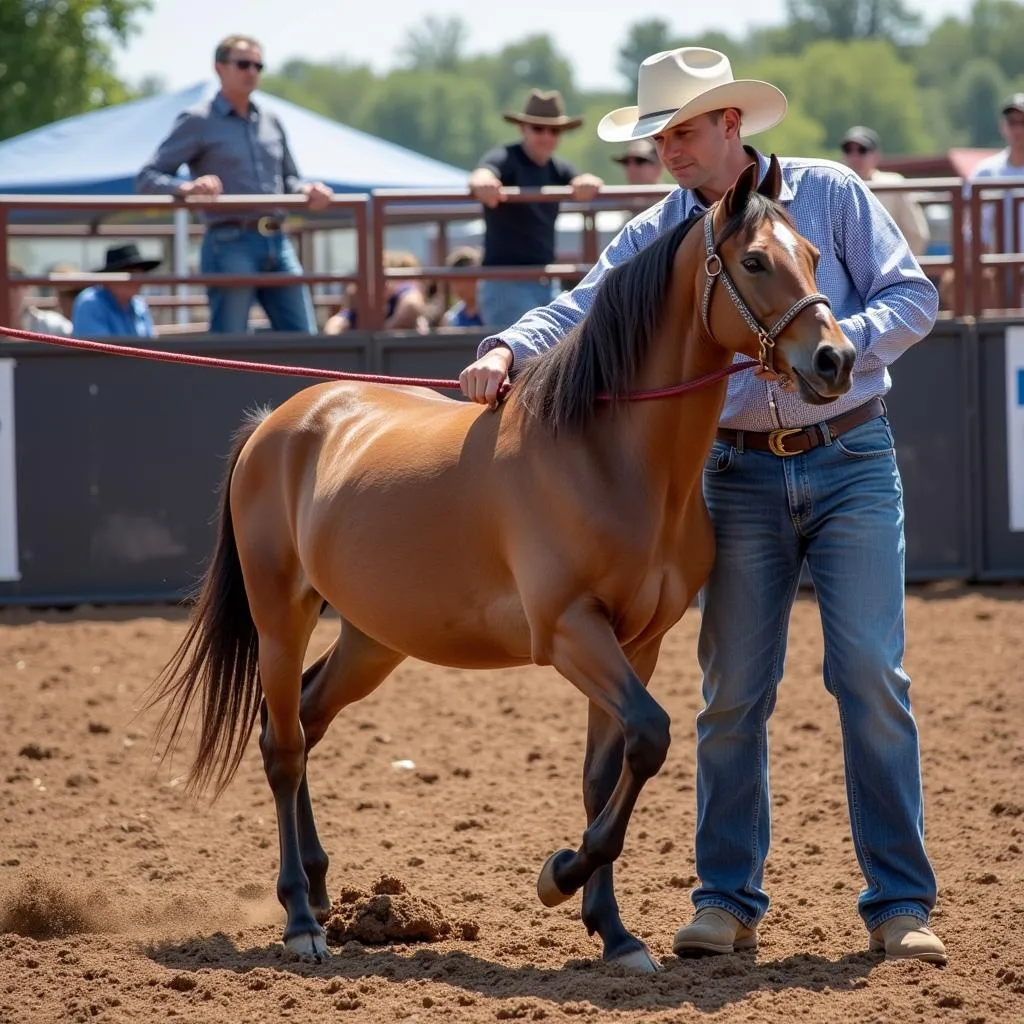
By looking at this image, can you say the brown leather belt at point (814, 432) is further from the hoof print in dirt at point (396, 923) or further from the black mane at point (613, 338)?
the hoof print in dirt at point (396, 923)

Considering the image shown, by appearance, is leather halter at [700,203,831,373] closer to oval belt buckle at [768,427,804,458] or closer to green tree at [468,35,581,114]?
oval belt buckle at [768,427,804,458]

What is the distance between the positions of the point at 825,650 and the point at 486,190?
5072mm

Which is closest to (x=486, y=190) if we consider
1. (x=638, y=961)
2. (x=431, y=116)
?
(x=638, y=961)

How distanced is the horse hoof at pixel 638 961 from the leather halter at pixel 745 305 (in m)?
1.49

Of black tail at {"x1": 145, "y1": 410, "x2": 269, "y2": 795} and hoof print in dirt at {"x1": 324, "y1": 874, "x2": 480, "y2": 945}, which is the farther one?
black tail at {"x1": 145, "y1": 410, "x2": 269, "y2": 795}

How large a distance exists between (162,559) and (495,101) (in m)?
164

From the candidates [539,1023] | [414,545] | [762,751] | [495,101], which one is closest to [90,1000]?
[539,1023]

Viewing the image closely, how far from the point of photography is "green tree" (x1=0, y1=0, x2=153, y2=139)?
77.3ft

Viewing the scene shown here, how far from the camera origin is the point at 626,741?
3672 millimetres

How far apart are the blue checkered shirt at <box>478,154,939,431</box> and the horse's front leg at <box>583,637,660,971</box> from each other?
69 centimetres

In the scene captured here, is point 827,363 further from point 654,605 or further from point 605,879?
point 605,879

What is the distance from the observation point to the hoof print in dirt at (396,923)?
4258 millimetres

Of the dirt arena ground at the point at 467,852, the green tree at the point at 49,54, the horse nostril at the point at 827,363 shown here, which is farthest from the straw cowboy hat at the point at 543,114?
the green tree at the point at 49,54

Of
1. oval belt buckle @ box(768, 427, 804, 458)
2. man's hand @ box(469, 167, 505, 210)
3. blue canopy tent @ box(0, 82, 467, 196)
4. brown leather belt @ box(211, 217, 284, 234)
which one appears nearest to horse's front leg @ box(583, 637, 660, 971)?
oval belt buckle @ box(768, 427, 804, 458)
